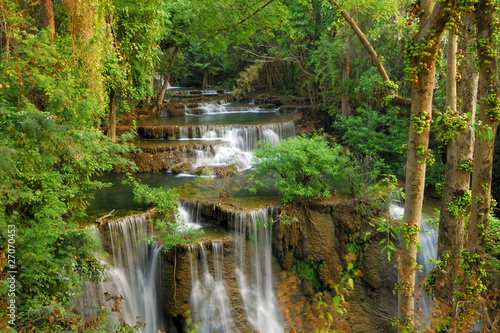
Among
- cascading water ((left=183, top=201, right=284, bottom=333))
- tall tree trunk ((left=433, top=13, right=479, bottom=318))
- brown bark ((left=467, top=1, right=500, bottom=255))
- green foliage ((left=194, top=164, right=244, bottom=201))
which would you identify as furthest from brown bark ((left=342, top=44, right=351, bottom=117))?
brown bark ((left=467, top=1, right=500, bottom=255))

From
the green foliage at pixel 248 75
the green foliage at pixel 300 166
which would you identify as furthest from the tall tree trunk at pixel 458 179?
the green foliage at pixel 248 75

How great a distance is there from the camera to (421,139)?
136 inches

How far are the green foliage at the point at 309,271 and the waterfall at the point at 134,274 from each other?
11.6 ft

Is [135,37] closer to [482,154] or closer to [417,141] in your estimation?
[417,141]

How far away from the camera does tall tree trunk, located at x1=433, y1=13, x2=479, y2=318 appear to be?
14.4 ft

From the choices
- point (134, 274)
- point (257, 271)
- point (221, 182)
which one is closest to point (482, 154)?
point (257, 271)

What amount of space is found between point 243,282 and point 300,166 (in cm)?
336

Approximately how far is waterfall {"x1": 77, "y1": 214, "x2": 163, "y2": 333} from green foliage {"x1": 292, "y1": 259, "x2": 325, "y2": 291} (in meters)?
3.55

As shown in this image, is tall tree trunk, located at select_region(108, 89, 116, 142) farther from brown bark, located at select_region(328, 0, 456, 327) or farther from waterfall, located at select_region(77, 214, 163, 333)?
brown bark, located at select_region(328, 0, 456, 327)

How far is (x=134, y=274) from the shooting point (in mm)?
8297

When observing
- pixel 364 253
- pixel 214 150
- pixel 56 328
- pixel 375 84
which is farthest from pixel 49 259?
pixel 375 84

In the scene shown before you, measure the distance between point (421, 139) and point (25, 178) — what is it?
5.55 meters

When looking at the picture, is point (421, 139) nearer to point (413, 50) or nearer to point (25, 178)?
point (413, 50)

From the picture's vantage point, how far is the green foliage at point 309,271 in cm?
917
